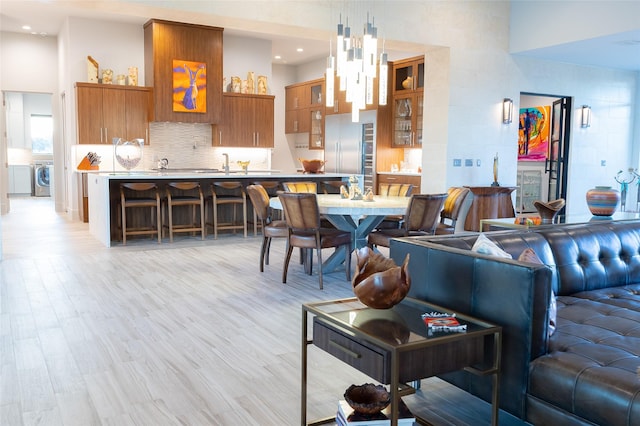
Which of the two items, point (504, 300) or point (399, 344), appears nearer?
point (399, 344)

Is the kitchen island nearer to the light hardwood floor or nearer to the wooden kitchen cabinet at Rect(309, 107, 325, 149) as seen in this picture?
the light hardwood floor

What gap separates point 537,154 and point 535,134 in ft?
1.38

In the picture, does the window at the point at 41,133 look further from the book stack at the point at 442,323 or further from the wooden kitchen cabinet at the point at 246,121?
the book stack at the point at 442,323

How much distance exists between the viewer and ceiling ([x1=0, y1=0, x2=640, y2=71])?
21.0 ft

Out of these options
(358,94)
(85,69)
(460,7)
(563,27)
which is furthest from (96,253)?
(563,27)

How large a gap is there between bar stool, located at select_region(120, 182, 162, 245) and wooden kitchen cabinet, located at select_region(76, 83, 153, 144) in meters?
2.27

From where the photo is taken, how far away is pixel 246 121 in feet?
35.1

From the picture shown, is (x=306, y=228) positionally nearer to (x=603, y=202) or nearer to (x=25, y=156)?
(x=603, y=202)

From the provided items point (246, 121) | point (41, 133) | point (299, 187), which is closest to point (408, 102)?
point (246, 121)

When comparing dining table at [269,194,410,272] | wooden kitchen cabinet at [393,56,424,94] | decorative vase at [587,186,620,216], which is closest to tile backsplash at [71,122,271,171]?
wooden kitchen cabinet at [393,56,424,94]

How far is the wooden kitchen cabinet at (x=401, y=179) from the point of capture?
9445 mm

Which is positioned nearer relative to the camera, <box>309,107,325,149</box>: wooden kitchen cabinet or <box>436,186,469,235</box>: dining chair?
<box>436,186,469,235</box>: dining chair

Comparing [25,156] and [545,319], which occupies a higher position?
[25,156]

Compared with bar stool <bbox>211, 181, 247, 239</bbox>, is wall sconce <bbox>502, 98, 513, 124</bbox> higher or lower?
higher
